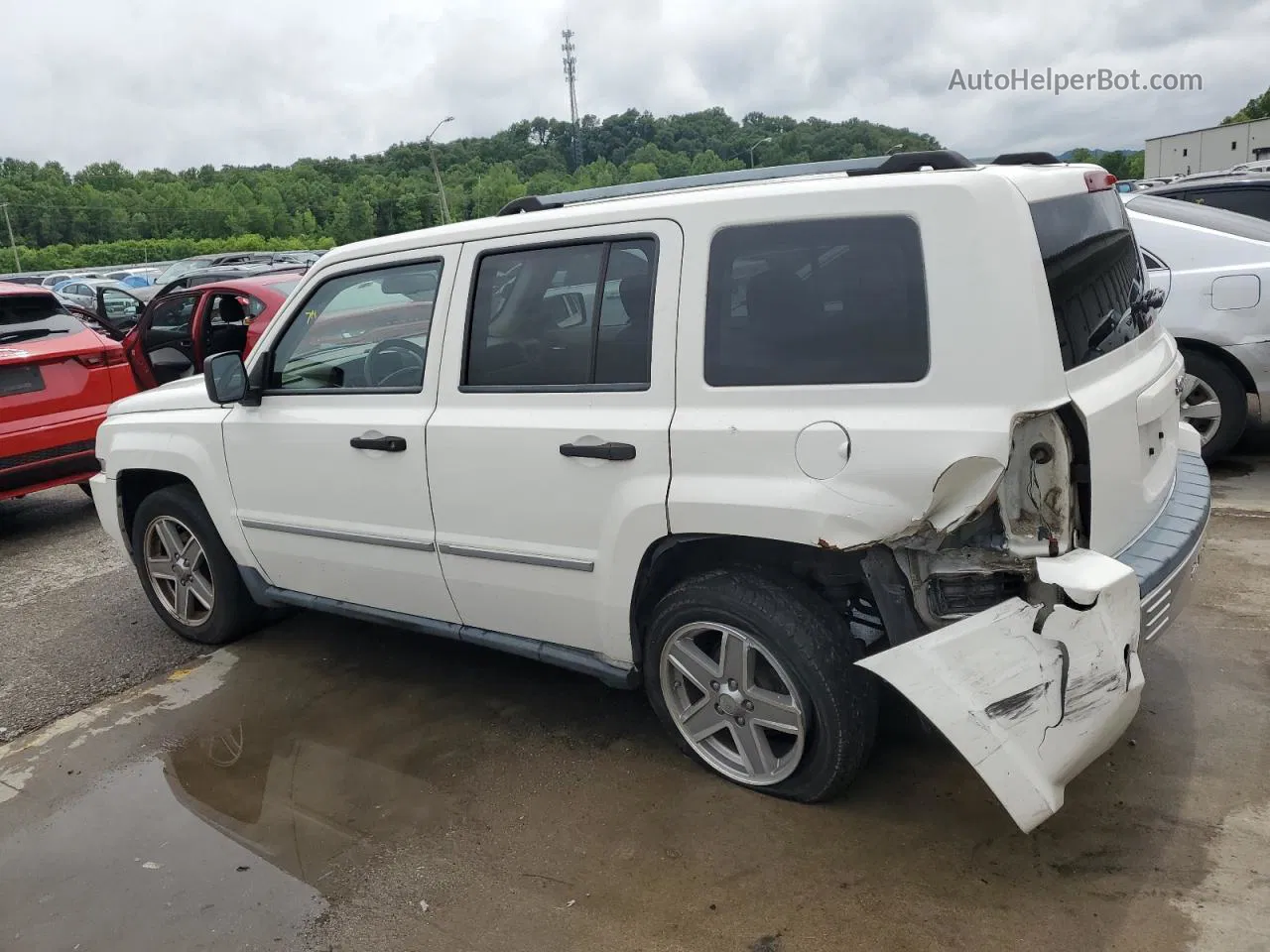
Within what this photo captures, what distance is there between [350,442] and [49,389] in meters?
4.32

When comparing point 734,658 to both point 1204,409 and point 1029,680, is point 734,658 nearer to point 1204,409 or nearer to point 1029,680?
point 1029,680

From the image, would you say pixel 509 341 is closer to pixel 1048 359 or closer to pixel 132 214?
pixel 1048 359

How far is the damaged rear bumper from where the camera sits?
7.80 feet

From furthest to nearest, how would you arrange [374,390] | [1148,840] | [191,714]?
1. [191,714]
2. [374,390]
3. [1148,840]

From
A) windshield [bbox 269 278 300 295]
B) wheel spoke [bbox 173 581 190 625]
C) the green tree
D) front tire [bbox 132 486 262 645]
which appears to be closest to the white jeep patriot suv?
front tire [bbox 132 486 262 645]

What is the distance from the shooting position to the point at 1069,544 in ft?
8.33

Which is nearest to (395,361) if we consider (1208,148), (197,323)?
(197,323)

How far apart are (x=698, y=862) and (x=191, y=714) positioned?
242cm

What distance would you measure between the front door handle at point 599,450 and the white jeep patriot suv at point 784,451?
13 millimetres

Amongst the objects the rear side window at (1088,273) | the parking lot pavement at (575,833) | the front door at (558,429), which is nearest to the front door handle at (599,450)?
the front door at (558,429)

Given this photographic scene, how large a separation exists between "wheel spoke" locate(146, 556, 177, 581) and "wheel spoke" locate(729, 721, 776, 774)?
314 centimetres

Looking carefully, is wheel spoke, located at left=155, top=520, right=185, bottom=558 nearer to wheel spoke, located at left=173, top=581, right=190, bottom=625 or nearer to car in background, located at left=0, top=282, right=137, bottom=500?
wheel spoke, located at left=173, top=581, right=190, bottom=625

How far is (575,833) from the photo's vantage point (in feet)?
9.90

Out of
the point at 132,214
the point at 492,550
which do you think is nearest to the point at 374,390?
the point at 492,550
